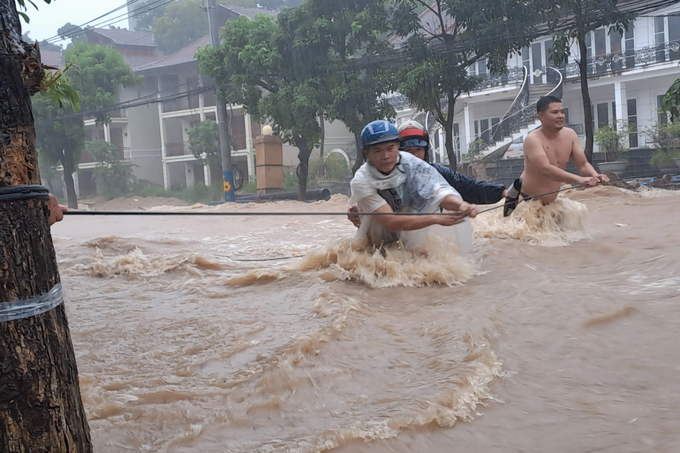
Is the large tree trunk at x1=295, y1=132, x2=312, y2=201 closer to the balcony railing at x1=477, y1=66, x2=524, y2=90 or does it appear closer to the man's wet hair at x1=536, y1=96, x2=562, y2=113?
the balcony railing at x1=477, y1=66, x2=524, y2=90

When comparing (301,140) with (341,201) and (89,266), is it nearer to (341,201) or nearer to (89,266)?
(341,201)

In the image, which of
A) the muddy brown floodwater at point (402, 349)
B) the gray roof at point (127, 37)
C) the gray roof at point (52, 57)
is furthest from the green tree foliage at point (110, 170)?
the muddy brown floodwater at point (402, 349)

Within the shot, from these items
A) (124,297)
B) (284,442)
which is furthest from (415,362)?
(124,297)

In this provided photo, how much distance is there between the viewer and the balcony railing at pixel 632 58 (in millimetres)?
20891

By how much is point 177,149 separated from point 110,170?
3646 mm

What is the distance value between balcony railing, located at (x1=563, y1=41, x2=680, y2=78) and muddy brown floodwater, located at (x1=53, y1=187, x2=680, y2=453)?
53.7 ft

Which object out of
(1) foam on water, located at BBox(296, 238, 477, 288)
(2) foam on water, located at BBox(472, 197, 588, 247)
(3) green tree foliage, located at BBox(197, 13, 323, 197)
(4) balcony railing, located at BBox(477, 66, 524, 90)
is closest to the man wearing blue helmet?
(1) foam on water, located at BBox(296, 238, 477, 288)

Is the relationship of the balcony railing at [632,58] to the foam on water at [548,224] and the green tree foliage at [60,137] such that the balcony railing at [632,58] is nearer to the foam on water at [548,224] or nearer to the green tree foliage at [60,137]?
the foam on water at [548,224]

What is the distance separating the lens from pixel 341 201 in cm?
2011

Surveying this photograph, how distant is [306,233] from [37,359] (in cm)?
997

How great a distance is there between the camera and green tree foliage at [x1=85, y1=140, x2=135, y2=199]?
1273 inches

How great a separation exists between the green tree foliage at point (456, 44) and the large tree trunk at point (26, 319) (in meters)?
15.3

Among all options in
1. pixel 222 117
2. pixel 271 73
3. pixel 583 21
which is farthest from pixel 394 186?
pixel 222 117

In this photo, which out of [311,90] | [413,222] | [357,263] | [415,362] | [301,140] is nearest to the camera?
[415,362]
